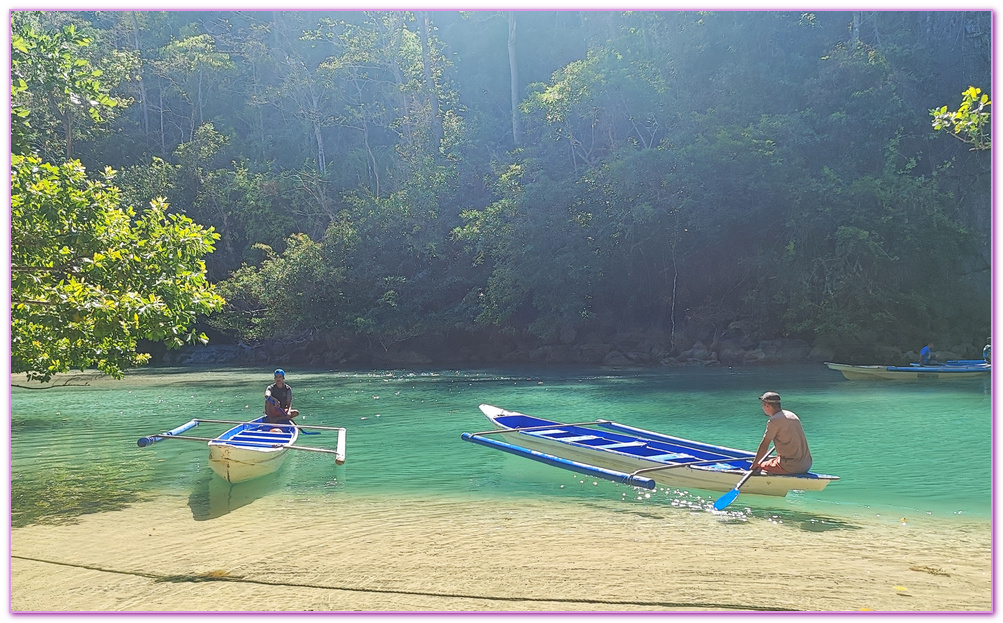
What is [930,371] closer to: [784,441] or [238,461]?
[784,441]

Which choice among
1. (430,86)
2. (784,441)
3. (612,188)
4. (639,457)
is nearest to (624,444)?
(639,457)

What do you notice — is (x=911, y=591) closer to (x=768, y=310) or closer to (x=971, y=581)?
(x=971, y=581)

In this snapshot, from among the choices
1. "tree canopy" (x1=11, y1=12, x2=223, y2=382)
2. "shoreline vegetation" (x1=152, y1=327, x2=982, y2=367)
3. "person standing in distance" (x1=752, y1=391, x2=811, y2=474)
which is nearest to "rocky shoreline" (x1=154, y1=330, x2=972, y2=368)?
"shoreline vegetation" (x1=152, y1=327, x2=982, y2=367)

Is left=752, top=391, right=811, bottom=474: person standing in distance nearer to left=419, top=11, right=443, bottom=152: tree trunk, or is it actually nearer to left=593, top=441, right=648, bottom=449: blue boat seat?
left=593, top=441, right=648, bottom=449: blue boat seat

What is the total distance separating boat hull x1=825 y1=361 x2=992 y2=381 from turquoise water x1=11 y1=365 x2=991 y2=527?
1.57 feet

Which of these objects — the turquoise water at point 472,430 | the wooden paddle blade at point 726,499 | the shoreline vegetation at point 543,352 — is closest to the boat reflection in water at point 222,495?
the turquoise water at point 472,430

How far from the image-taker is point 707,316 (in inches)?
1144

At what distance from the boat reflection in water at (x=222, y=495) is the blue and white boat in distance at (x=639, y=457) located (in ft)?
8.44

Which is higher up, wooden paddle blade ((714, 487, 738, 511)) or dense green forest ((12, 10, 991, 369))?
dense green forest ((12, 10, 991, 369))

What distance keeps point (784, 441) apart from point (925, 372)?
591 inches

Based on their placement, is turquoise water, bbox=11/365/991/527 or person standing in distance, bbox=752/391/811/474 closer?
person standing in distance, bbox=752/391/811/474

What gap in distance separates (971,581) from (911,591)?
1.60 feet

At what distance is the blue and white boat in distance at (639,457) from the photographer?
24.0 ft

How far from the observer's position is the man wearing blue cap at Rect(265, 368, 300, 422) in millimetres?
10977
